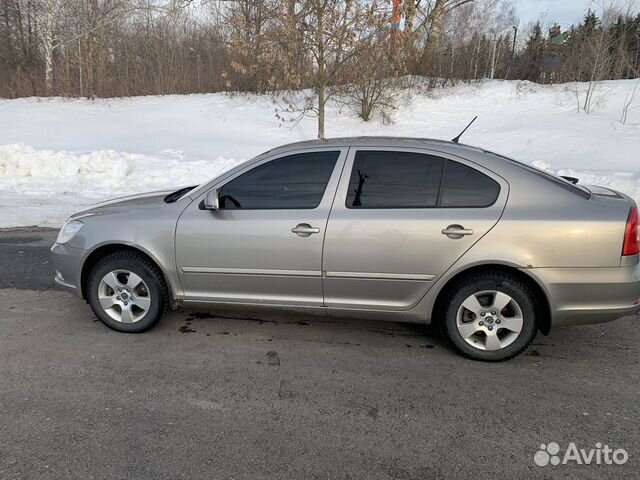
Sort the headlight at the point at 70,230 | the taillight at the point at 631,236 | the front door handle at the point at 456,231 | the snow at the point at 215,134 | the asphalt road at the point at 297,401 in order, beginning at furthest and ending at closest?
the snow at the point at 215,134, the headlight at the point at 70,230, the front door handle at the point at 456,231, the taillight at the point at 631,236, the asphalt road at the point at 297,401

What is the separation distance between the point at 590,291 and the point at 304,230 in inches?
Result: 83.8

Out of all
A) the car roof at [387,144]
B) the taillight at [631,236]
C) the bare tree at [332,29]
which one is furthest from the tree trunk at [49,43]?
the taillight at [631,236]

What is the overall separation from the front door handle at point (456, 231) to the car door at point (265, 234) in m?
0.92

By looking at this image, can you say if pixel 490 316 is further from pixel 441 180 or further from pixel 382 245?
pixel 441 180

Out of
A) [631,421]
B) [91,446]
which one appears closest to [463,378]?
[631,421]

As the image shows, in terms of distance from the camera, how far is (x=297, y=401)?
3.00 m

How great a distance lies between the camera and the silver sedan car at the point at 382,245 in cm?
327

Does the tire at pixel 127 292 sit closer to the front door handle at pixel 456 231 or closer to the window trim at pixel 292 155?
the window trim at pixel 292 155

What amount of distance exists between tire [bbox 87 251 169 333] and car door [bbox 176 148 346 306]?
10.6 inches

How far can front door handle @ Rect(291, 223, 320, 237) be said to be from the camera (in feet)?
11.5

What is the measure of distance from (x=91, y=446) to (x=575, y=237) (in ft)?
11.1

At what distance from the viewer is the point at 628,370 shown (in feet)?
11.2

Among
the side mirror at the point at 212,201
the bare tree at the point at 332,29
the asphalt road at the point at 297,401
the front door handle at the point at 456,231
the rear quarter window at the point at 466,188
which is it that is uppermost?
the bare tree at the point at 332,29

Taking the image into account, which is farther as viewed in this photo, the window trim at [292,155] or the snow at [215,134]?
the snow at [215,134]
